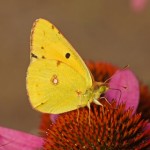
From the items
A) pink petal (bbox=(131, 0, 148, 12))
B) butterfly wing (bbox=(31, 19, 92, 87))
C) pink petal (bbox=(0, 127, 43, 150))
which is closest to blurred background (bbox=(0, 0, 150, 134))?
pink petal (bbox=(131, 0, 148, 12))

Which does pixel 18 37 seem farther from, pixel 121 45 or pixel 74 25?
pixel 121 45

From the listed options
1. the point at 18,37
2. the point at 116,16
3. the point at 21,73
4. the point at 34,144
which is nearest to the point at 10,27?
the point at 18,37

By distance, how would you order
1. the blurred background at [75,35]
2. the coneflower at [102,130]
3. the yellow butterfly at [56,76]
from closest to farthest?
the coneflower at [102,130]
the yellow butterfly at [56,76]
the blurred background at [75,35]

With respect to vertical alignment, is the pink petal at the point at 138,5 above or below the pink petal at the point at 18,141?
above

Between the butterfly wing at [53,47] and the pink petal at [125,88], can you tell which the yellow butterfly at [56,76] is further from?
the pink petal at [125,88]

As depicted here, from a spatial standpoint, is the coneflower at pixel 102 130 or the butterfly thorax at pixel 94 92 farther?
the butterfly thorax at pixel 94 92

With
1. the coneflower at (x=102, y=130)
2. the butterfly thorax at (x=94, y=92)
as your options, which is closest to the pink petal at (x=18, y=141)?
the coneflower at (x=102, y=130)

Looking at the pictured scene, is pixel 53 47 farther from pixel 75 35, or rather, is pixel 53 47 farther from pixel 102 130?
pixel 75 35

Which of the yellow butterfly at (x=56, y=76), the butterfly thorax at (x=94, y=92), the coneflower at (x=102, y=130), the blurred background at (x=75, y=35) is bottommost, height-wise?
the coneflower at (x=102, y=130)
